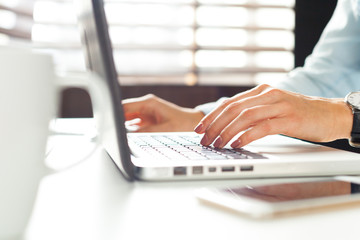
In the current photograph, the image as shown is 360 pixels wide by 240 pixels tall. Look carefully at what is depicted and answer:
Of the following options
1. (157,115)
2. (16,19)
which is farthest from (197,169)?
(16,19)

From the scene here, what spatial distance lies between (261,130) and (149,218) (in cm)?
28

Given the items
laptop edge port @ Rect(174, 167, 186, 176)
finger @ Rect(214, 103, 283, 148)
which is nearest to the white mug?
laptop edge port @ Rect(174, 167, 186, 176)

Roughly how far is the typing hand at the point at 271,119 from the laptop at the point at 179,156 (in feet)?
0.08

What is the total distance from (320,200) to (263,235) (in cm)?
8

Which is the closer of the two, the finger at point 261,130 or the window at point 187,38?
the finger at point 261,130

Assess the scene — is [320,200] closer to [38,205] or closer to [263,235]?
[263,235]

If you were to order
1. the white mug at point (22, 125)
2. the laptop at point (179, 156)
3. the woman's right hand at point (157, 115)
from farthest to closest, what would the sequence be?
the woman's right hand at point (157, 115), the laptop at point (179, 156), the white mug at point (22, 125)

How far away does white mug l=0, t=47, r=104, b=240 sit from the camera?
0.25 m

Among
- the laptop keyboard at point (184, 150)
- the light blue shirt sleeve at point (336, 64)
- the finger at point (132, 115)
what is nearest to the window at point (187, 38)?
the light blue shirt sleeve at point (336, 64)

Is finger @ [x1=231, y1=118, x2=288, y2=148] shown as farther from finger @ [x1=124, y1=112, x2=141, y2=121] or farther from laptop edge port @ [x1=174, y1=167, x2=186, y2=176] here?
finger @ [x1=124, y1=112, x2=141, y2=121]

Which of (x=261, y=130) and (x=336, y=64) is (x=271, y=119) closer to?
(x=261, y=130)

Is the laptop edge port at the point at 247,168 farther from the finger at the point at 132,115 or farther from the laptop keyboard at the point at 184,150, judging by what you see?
the finger at the point at 132,115

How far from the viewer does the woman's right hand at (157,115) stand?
0.92 metres

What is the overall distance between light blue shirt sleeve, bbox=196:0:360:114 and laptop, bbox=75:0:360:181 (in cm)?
58
